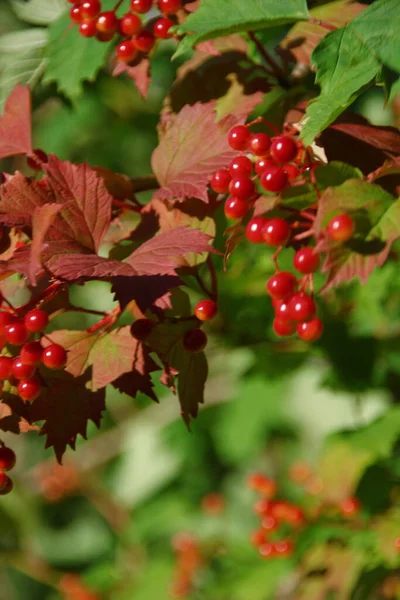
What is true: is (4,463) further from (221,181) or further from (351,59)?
(351,59)

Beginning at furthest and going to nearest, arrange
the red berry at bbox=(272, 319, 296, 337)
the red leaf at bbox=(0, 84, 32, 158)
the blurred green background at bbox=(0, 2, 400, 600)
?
the blurred green background at bbox=(0, 2, 400, 600) < the red leaf at bbox=(0, 84, 32, 158) < the red berry at bbox=(272, 319, 296, 337)

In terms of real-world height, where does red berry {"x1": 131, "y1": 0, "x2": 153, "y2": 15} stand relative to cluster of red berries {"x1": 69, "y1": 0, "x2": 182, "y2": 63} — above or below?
above

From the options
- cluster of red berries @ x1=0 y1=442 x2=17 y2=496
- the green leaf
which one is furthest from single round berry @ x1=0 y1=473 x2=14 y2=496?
the green leaf

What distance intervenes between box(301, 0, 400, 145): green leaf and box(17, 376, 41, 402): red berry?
13.8 inches

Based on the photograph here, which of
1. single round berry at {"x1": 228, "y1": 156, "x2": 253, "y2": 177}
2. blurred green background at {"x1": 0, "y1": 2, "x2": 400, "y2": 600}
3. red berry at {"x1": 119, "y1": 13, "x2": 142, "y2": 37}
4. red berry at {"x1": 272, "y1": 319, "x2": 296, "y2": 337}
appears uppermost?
red berry at {"x1": 119, "y1": 13, "x2": 142, "y2": 37}

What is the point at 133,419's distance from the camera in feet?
10.3

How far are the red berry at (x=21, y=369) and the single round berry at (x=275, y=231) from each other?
0.26m

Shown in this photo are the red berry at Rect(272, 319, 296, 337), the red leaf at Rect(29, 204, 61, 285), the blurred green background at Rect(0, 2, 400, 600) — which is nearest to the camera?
the red leaf at Rect(29, 204, 61, 285)

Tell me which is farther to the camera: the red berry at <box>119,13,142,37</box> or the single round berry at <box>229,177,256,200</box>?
the red berry at <box>119,13,142,37</box>

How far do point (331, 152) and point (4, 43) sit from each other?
2.54 feet

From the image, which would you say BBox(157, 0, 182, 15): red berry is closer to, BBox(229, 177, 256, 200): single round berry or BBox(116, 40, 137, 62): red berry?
BBox(116, 40, 137, 62): red berry

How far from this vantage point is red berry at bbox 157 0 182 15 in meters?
0.92

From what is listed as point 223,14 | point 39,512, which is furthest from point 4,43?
point 39,512

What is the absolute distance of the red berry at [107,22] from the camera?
37.9 inches
